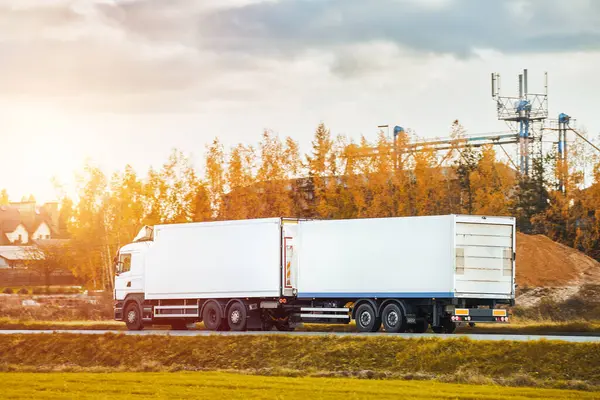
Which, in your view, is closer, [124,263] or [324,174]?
[124,263]

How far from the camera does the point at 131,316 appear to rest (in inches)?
1666

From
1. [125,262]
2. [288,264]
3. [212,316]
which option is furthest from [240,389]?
[125,262]

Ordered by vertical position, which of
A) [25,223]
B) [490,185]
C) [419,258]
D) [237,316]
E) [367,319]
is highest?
[25,223]

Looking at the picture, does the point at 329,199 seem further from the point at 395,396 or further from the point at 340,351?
the point at 395,396

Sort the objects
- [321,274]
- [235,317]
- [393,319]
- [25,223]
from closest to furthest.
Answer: [393,319] < [321,274] < [235,317] < [25,223]

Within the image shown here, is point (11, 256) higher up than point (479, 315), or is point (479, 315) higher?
point (11, 256)

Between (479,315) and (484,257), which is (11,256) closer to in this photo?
(484,257)

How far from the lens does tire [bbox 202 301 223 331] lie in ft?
127

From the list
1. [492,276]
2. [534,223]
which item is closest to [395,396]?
[492,276]

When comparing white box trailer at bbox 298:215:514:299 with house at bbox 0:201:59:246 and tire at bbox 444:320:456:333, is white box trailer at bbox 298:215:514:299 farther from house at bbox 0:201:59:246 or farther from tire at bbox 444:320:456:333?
house at bbox 0:201:59:246

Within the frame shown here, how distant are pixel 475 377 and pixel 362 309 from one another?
11249 millimetres

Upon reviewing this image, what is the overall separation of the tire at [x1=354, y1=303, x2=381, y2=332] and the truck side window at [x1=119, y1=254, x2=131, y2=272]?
12137 mm

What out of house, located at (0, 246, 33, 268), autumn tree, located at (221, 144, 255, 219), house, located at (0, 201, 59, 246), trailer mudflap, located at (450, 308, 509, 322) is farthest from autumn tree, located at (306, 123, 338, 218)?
house, located at (0, 201, 59, 246)

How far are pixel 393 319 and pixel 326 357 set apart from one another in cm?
559
